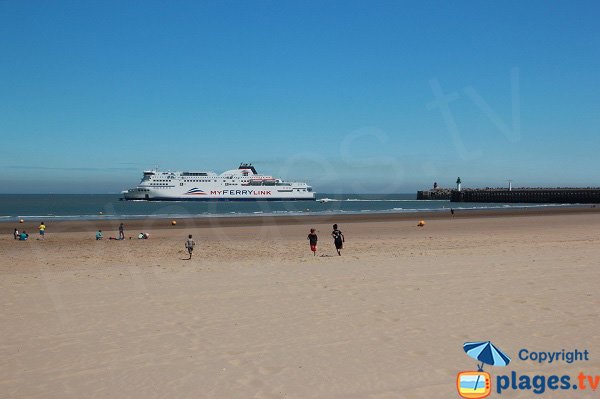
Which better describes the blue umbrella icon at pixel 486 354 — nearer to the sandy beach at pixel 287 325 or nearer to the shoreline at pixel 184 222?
the sandy beach at pixel 287 325

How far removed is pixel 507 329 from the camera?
252 inches

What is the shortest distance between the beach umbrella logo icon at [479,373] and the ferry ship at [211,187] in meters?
94.0

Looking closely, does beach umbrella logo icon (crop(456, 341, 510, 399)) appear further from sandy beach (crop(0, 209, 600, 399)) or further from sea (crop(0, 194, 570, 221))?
sea (crop(0, 194, 570, 221))

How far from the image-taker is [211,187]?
98125 millimetres

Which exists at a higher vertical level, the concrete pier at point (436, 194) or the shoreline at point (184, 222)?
the concrete pier at point (436, 194)

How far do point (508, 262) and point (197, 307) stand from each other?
26.7 ft

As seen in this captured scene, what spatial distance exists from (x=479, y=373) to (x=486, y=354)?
0.46m

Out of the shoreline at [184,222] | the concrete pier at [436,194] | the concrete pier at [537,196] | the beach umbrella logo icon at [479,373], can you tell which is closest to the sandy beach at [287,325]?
the beach umbrella logo icon at [479,373]

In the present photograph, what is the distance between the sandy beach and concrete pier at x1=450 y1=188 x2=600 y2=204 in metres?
91.9

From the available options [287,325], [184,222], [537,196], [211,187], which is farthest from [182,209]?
[537,196]

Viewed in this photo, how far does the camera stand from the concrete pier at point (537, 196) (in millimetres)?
91625

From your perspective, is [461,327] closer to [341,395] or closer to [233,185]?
[341,395]

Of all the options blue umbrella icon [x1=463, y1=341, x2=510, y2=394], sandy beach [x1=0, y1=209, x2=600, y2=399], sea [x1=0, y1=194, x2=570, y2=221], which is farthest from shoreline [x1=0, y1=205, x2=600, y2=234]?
blue umbrella icon [x1=463, y1=341, x2=510, y2=394]

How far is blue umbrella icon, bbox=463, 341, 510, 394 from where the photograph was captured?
5309mm
